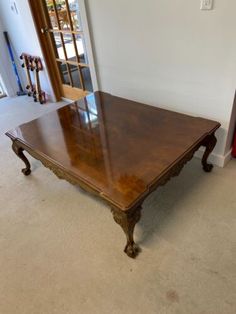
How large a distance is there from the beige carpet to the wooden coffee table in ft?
0.51

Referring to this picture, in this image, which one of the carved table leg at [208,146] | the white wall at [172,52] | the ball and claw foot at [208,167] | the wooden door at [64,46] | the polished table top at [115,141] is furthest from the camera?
the wooden door at [64,46]

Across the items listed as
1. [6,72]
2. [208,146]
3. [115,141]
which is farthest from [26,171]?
[6,72]

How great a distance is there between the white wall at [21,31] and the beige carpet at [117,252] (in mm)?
1891

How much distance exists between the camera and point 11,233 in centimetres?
163

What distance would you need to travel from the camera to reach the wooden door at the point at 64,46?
256cm

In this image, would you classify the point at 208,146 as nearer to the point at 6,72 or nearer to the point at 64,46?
the point at 64,46

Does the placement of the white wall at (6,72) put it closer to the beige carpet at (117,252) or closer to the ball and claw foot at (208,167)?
the beige carpet at (117,252)

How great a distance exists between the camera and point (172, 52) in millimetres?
1755

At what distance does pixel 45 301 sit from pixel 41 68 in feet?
8.97

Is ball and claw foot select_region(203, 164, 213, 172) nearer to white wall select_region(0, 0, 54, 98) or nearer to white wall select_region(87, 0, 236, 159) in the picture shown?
white wall select_region(87, 0, 236, 159)

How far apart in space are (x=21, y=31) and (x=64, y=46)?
0.69 m

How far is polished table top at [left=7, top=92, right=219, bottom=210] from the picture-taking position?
1290mm

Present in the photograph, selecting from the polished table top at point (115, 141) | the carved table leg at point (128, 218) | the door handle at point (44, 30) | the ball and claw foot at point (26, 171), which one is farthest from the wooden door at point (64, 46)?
the carved table leg at point (128, 218)

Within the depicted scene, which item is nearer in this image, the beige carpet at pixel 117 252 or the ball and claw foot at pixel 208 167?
the beige carpet at pixel 117 252
